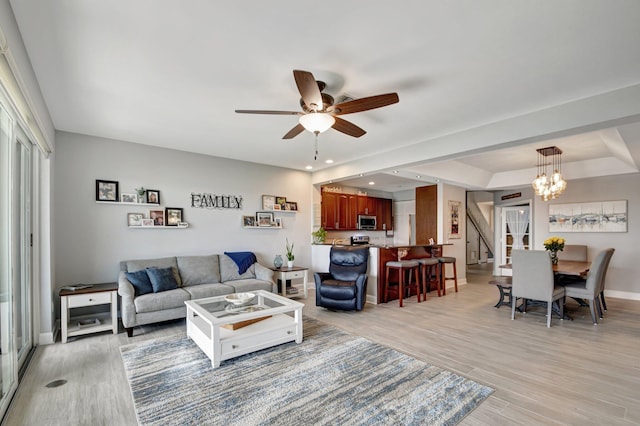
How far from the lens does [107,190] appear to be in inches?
171

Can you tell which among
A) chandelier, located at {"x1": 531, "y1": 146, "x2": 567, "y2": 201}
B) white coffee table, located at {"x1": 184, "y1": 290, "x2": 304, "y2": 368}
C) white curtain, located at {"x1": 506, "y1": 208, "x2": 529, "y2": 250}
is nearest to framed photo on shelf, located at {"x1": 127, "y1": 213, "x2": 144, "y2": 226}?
white coffee table, located at {"x1": 184, "y1": 290, "x2": 304, "y2": 368}

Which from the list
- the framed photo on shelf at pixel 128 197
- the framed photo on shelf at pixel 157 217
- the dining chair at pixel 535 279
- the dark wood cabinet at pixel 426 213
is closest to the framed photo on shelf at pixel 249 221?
the framed photo on shelf at pixel 157 217

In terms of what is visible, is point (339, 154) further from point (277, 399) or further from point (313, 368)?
point (277, 399)

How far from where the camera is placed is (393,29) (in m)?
1.95

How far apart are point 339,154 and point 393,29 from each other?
10.3 feet

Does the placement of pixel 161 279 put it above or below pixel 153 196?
below

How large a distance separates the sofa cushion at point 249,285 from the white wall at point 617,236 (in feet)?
21.4

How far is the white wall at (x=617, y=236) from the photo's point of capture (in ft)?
19.2

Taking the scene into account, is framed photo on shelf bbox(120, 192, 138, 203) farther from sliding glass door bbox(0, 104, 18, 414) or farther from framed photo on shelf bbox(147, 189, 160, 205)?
sliding glass door bbox(0, 104, 18, 414)

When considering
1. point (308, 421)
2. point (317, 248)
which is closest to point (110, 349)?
point (308, 421)

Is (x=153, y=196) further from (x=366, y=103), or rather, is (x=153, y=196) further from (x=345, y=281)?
(x=366, y=103)

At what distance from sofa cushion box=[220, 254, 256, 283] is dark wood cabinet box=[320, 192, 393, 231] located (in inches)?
103

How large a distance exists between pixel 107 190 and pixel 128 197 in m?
0.27

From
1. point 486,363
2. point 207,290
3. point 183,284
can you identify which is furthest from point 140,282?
point 486,363
